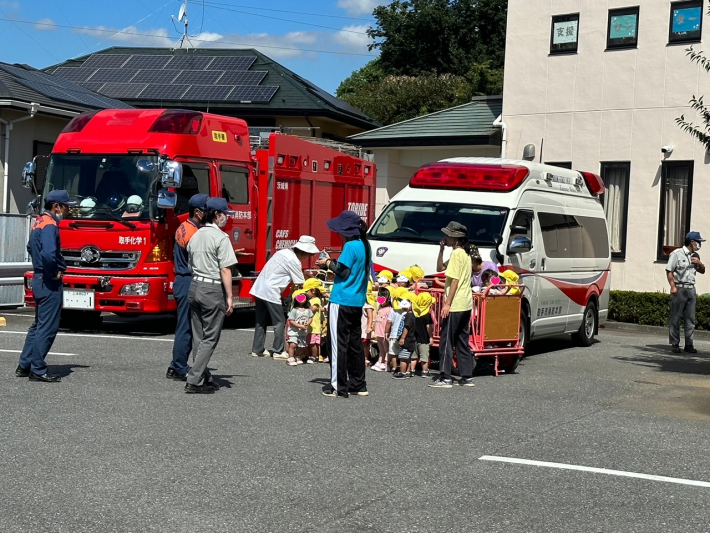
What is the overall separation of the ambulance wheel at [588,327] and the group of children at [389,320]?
3983 millimetres

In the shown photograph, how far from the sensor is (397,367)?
12500mm

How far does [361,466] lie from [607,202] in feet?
56.5

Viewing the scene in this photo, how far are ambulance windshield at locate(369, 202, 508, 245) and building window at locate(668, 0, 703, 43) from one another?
1013 cm

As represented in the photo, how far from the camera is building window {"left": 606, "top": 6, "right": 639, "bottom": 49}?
74.7ft

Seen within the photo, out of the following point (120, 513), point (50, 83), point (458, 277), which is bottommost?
point (120, 513)

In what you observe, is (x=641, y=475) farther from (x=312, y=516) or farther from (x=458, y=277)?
(x=458, y=277)

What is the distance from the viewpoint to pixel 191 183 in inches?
605

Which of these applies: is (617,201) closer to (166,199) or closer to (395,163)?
(395,163)

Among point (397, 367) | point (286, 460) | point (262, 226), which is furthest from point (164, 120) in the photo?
point (286, 460)

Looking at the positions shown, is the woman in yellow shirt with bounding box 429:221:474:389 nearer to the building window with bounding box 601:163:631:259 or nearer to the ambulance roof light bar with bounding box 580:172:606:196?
the ambulance roof light bar with bounding box 580:172:606:196

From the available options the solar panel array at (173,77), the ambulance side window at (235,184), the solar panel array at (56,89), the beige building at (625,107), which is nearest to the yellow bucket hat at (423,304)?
the ambulance side window at (235,184)

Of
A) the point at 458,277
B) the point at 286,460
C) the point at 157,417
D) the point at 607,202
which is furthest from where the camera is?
the point at 607,202

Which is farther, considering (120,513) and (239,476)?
(239,476)

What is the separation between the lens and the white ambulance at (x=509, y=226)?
13.8m
